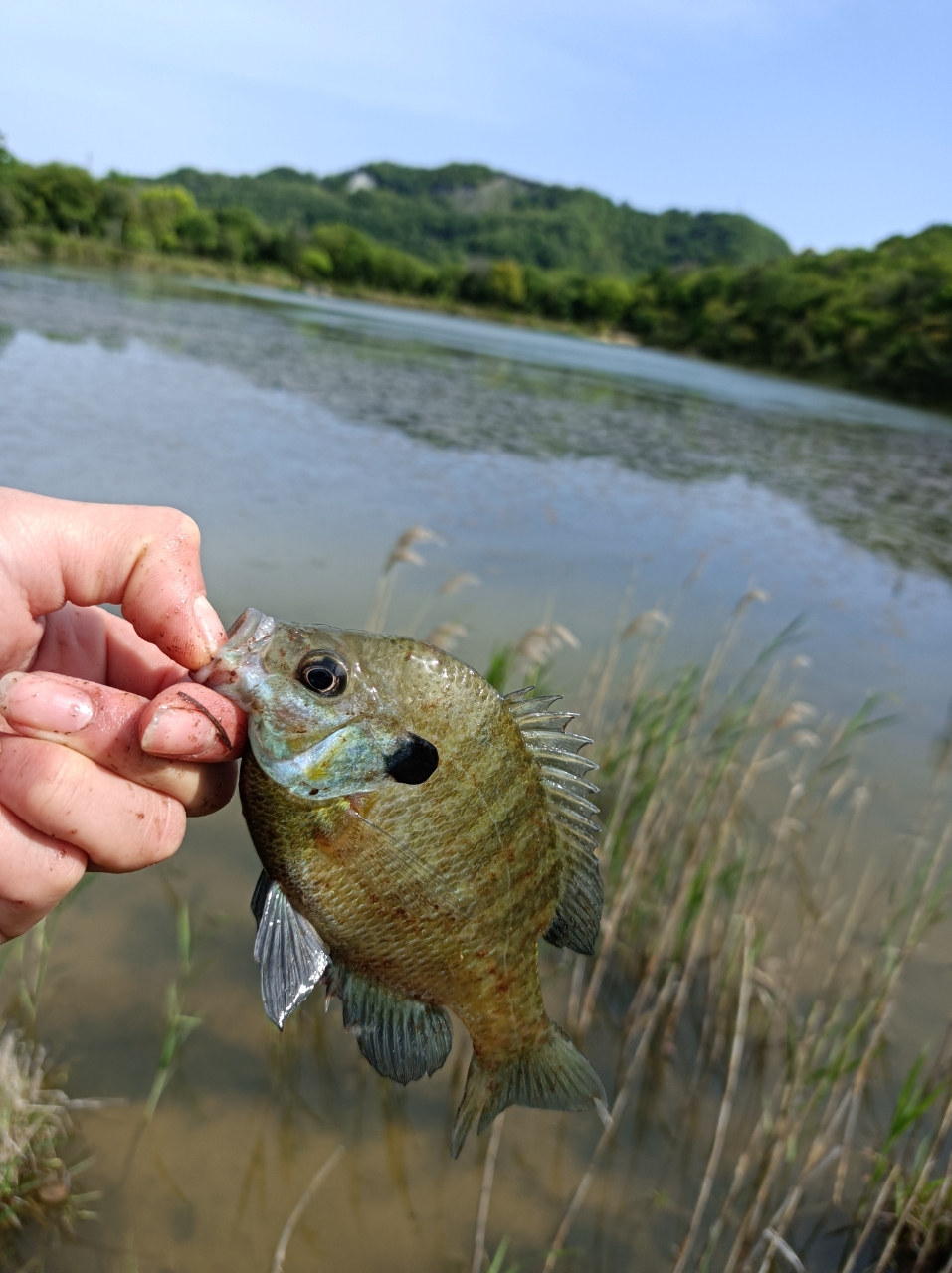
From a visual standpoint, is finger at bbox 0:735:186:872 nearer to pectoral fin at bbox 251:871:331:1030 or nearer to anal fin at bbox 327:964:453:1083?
pectoral fin at bbox 251:871:331:1030

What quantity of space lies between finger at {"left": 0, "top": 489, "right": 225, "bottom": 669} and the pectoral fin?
570 millimetres

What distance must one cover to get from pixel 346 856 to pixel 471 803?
0.27 metres

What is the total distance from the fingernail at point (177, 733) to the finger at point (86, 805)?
21cm

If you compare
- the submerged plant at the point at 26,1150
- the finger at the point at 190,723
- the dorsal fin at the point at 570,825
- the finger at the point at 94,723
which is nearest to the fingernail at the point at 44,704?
the finger at the point at 94,723

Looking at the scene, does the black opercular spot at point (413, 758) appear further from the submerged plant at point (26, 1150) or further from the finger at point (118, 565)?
the submerged plant at point (26, 1150)

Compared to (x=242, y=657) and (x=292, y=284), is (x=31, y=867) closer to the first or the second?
(x=242, y=657)

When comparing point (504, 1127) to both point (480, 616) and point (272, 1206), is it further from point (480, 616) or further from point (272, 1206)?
point (480, 616)

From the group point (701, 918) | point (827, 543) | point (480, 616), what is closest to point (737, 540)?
point (827, 543)

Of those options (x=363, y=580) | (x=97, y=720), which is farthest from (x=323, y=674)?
(x=363, y=580)

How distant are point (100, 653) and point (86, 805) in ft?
2.53

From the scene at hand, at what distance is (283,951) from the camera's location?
61.5 inches

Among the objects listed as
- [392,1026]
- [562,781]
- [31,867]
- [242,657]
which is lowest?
[392,1026]

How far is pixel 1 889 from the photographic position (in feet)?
5.74

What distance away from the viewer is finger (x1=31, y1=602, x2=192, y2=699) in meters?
2.22
